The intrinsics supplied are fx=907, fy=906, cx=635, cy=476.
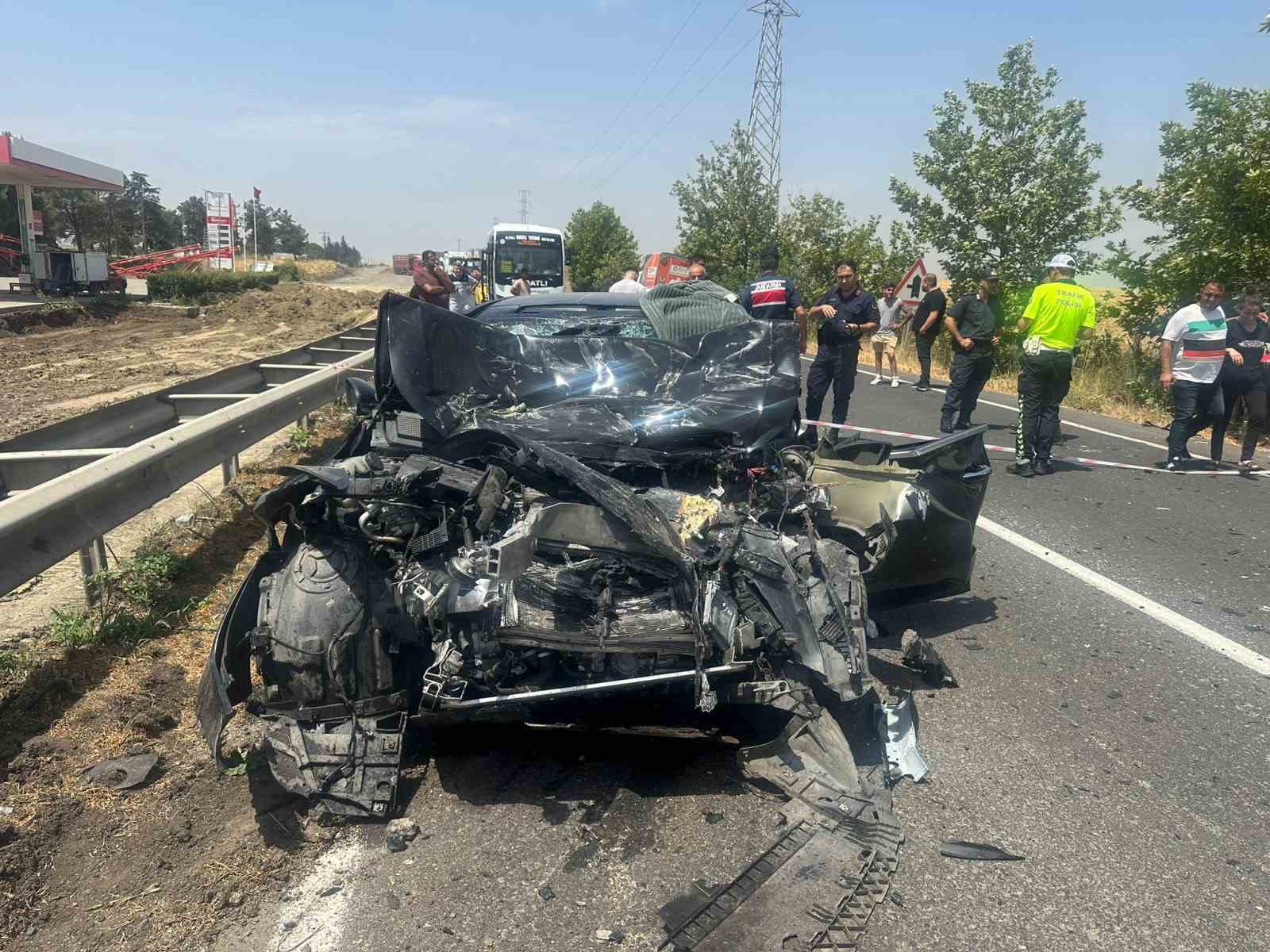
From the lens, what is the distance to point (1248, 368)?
931cm

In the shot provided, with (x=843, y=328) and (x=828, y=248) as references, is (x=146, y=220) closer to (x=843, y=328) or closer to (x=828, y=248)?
(x=828, y=248)

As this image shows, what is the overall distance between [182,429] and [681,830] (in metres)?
3.55

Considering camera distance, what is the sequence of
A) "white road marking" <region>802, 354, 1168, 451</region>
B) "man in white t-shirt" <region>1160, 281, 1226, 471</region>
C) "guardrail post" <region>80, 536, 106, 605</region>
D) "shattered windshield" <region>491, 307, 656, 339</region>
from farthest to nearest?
"white road marking" <region>802, 354, 1168, 451</region>, "man in white t-shirt" <region>1160, 281, 1226, 471</region>, "shattered windshield" <region>491, 307, 656, 339</region>, "guardrail post" <region>80, 536, 106, 605</region>

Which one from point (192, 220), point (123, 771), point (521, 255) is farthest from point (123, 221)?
point (123, 771)

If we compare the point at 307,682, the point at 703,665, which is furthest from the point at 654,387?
the point at 307,682

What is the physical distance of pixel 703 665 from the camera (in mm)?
3002

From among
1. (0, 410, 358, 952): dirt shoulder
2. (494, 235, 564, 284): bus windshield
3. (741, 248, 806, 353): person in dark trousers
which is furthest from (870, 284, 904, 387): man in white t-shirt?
(494, 235, 564, 284): bus windshield

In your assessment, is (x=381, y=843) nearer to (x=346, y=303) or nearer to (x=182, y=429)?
(x=182, y=429)

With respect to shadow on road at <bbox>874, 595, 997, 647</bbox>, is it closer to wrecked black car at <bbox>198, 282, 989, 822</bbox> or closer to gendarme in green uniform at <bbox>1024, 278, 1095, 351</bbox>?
wrecked black car at <bbox>198, 282, 989, 822</bbox>

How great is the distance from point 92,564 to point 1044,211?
1846 centimetres

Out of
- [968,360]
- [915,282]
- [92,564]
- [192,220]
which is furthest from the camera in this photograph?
[192,220]

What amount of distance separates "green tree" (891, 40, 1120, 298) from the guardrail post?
17617 mm

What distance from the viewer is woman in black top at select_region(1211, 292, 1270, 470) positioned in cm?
928

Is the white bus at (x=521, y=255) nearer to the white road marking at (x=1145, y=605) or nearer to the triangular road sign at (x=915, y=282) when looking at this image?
the triangular road sign at (x=915, y=282)
